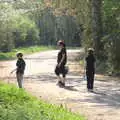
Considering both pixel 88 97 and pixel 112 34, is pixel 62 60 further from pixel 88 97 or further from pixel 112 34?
pixel 112 34

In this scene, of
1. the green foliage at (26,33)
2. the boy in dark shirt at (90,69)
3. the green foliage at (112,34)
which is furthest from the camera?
the green foliage at (26,33)

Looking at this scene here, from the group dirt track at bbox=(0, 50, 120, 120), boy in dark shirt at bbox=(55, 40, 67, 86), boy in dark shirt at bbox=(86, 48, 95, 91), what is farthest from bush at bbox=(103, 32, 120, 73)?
boy in dark shirt at bbox=(86, 48, 95, 91)

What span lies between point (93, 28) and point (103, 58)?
84.6 inches

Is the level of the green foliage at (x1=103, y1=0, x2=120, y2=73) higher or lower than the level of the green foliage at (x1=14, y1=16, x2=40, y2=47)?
higher

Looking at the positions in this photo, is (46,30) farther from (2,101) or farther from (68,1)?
(2,101)

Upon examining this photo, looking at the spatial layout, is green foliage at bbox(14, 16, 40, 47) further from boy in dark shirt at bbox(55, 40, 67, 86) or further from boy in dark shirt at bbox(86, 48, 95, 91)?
boy in dark shirt at bbox(86, 48, 95, 91)

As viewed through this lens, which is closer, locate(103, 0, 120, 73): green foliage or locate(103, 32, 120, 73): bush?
locate(103, 32, 120, 73): bush

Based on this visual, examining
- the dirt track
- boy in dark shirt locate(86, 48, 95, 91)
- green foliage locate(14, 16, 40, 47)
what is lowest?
green foliage locate(14, 16, 40, 47)

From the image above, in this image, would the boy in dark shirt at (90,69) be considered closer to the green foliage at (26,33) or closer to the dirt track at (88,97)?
the dirt track at (88,97)

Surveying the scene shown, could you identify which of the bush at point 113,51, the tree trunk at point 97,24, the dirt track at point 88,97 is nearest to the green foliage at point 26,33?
the tree trunk at point 97,24

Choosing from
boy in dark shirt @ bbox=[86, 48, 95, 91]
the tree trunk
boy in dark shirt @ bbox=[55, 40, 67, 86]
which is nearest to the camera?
boy in dark shirt @ bbox=[86, 48, 95, 91]

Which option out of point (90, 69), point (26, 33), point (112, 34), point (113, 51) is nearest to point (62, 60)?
point (90, 69)

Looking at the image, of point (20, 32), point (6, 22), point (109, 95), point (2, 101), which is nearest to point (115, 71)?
point (109, 95)

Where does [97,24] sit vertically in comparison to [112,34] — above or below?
A: above
